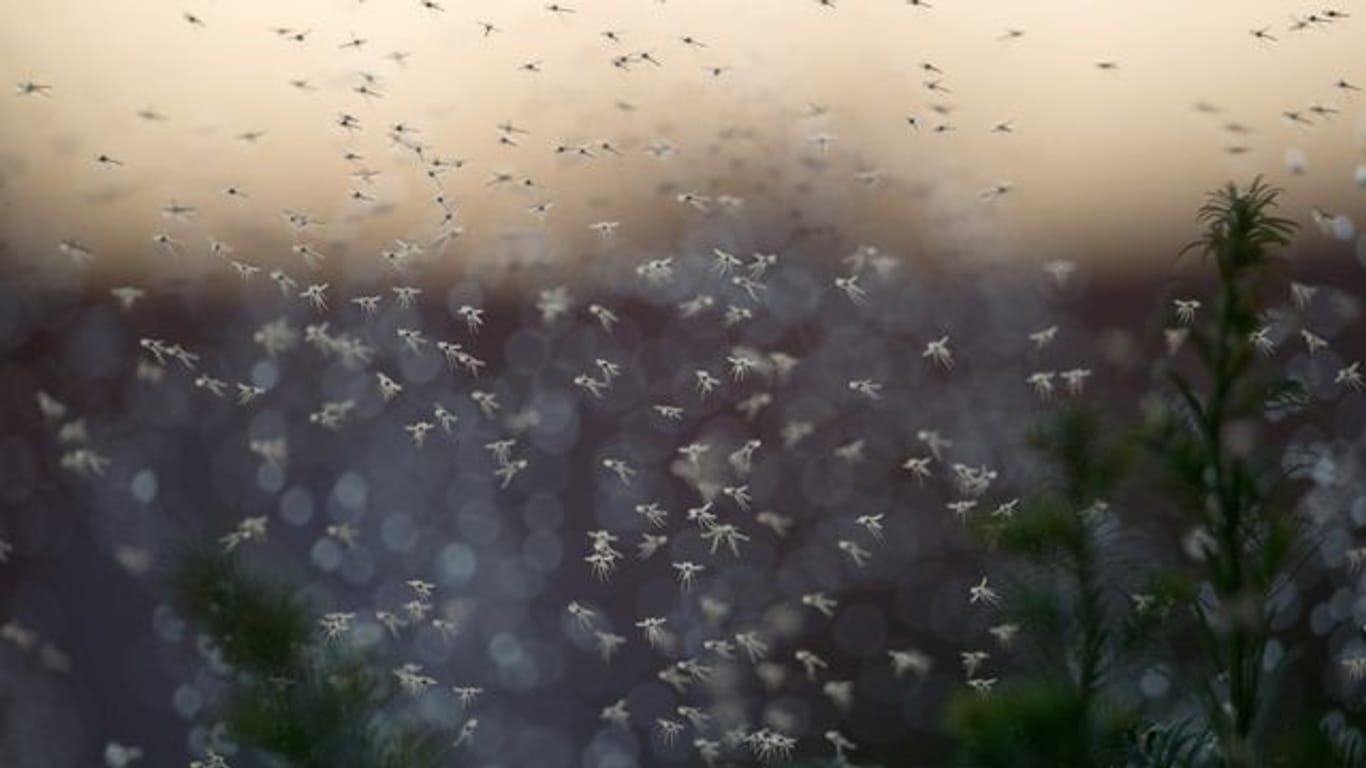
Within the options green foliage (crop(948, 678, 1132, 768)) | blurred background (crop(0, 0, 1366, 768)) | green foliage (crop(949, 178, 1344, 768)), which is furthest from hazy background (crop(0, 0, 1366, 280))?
green foliage (crop(948, 678, 1132, 768))

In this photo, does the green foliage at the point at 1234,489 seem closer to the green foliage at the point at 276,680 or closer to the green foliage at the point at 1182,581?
the green foliage at the point at 1182,581

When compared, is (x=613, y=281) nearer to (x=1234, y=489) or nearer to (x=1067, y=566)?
(x=1067, y=566)

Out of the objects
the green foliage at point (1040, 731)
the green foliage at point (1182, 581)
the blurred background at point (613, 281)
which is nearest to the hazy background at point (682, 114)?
the blurred background at point (613, 281)

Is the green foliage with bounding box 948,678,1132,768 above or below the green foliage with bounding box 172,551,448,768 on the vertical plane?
below

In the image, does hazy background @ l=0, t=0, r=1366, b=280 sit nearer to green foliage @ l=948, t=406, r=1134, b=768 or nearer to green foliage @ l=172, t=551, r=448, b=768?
green foliage @ l=948, t=406, r=1134, b=768

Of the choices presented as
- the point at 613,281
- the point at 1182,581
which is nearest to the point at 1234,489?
the point at 1182,581

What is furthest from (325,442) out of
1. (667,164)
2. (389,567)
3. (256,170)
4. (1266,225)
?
(1266,225)
